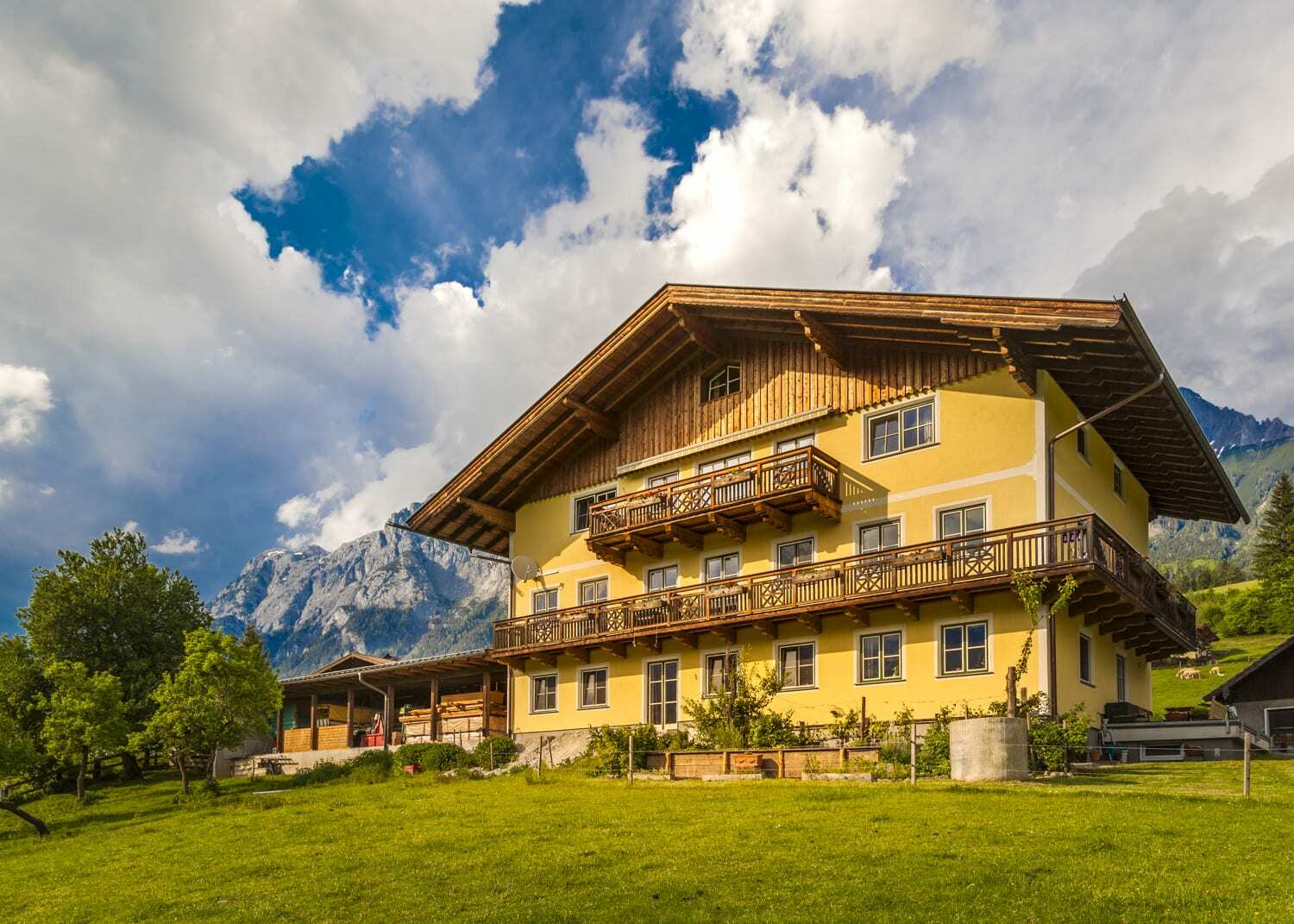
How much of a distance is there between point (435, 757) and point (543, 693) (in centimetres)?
452

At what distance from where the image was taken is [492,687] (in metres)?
44.3

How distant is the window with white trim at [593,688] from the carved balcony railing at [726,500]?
165 inches

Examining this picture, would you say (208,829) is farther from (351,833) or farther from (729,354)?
(729,354)

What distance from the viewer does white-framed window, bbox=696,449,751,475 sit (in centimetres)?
3269

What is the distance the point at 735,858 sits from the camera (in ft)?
43.7

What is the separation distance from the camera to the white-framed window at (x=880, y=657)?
27.8 meters

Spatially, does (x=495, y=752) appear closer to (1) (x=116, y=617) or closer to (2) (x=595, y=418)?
(2) (x=595, y=418)

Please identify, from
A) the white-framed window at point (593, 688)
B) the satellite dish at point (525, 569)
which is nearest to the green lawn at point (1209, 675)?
the white-framed window at point (593, 688)

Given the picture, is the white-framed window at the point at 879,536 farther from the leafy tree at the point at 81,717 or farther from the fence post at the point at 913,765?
the leafy tree at the point at 81,717

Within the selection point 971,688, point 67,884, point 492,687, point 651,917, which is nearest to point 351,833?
point 67,884

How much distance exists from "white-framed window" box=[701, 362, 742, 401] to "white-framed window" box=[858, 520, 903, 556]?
20.4 feet

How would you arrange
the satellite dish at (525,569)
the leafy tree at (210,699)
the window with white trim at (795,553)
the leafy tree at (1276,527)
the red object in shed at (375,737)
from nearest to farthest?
the window with white trim at (795,553) → the leafy tree at (210,699) → the satellite dish at (525,569) → the red object in shed at (375,737) → the leafy tree at (1276,527)

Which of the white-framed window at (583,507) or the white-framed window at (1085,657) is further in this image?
the white-framed window at (583,507)

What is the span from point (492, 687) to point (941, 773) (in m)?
26.3
